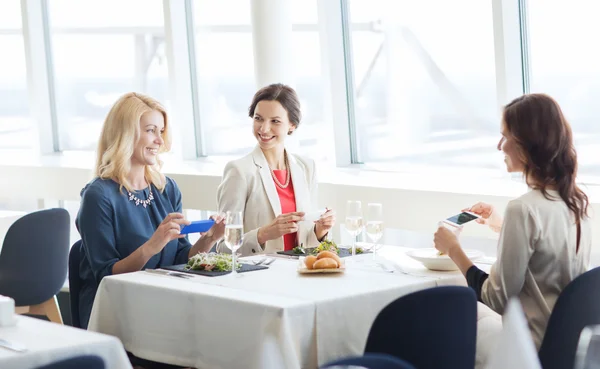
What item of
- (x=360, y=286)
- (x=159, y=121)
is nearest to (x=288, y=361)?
(x=360, y=286)

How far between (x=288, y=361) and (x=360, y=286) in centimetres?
47

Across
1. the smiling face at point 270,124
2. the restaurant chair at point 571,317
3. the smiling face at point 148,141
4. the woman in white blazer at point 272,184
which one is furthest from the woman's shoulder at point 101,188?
A: the restaurant chair at point 571,317

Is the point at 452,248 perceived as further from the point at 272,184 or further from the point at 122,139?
the point at 122,139

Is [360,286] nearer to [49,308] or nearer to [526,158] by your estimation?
[526,158]

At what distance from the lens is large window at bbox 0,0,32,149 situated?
8.40 meters

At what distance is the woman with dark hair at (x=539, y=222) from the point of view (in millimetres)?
2947

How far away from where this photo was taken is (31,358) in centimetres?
241

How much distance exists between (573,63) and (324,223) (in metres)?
1.82

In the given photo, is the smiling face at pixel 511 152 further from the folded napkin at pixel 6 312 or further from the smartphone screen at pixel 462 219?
the folded napkin at pixel 6 312

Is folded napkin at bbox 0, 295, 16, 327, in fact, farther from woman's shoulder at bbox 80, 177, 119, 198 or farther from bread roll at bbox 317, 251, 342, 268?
bread roll at bbox 317, 251, 342, 268

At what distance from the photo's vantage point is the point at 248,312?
9.55 feet

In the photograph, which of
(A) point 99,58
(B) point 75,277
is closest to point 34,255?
(B) point 75,277

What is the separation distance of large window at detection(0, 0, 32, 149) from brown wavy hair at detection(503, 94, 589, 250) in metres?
6.12

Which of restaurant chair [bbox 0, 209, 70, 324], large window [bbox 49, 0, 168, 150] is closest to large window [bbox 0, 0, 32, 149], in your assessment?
large window [bbox 49, 0, 168, 150]
